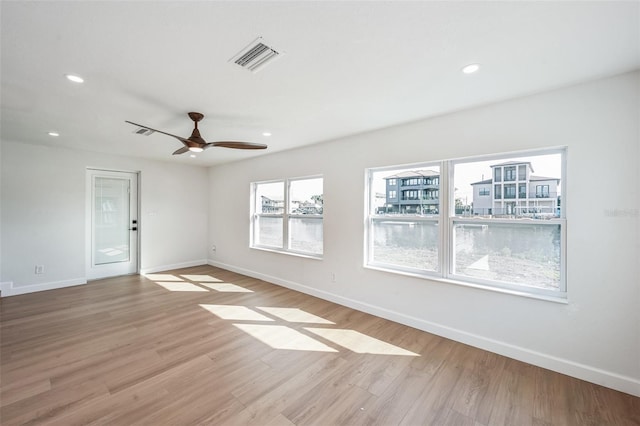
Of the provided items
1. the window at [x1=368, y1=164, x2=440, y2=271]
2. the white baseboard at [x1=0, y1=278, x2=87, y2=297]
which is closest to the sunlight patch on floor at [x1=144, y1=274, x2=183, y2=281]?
the white baseboard at [x1=0, y1=278, x2=87, y2=297]

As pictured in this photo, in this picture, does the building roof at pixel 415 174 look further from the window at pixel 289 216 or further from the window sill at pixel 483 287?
the window at pixel 289 216

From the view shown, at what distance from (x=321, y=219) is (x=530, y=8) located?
11.3 feet

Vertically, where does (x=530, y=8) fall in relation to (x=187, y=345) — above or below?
above

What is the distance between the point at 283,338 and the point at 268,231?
2780 millimetres

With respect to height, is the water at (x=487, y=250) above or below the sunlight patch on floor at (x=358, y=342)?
above

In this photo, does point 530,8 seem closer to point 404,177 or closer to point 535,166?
point 535,166

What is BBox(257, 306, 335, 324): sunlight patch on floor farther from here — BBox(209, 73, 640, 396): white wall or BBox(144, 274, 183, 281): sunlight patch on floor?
BBox(144, 274, 183, 281): sunlight patch on floor

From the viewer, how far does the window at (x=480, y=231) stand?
98.7 inches

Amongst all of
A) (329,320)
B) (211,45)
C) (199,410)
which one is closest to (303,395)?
(199,410)

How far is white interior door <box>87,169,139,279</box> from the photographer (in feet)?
17.0

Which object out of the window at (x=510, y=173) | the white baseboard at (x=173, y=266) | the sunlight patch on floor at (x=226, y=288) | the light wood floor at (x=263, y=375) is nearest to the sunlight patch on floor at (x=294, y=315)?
the light wood floor at (x=263, y=375)

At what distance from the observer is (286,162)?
4.88m

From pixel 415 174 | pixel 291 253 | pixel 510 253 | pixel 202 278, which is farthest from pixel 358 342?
pixel 202 278

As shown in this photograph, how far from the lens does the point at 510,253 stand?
271 cm
